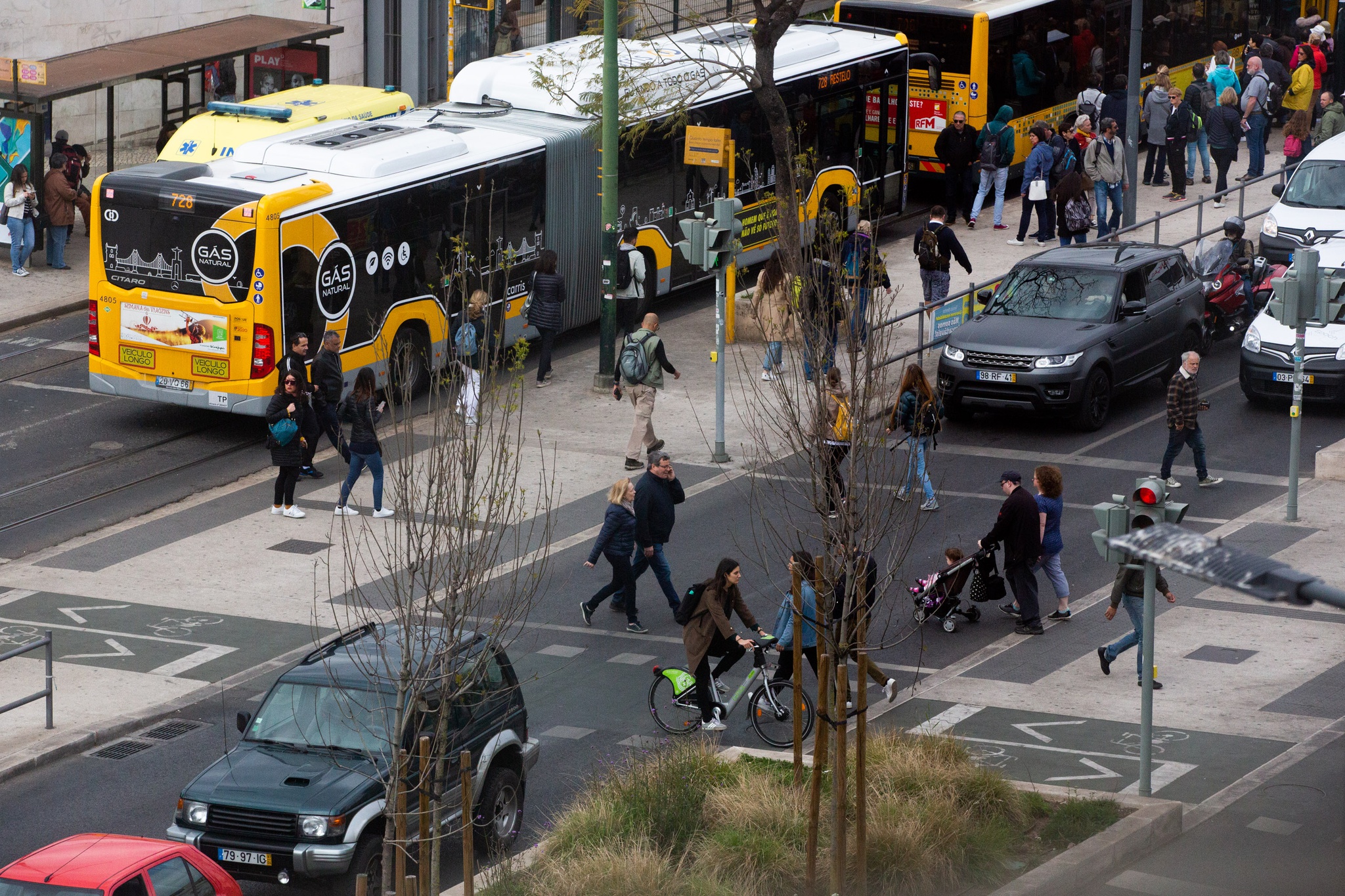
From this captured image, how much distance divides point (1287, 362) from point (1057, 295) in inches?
105

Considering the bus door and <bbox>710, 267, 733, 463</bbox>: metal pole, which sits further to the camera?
the bus door

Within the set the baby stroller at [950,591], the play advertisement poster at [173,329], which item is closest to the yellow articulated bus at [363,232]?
the play advertisement poster at [173,329]

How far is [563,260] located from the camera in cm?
2544

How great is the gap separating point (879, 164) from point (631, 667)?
16.2m

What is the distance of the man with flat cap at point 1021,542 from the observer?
1612 cm

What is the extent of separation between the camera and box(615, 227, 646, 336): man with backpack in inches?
974

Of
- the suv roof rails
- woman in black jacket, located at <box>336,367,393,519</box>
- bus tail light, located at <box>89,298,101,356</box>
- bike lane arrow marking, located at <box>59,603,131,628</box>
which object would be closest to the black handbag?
woman in black jacket, located at <box>336,367,393,519</box>

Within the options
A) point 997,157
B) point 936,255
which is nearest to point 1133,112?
point 997,157

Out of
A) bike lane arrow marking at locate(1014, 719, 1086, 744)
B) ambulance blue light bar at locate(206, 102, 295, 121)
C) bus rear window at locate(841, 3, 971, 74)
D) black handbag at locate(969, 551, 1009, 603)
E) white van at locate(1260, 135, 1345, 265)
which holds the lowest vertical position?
bike lane arrow marking at locate(1014, 719, 1086, 744)

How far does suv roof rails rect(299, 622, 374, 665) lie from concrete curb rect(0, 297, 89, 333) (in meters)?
15.1

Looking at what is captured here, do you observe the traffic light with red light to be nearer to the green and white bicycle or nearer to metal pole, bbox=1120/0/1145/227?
the green and white bicycle

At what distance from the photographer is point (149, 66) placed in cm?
2961

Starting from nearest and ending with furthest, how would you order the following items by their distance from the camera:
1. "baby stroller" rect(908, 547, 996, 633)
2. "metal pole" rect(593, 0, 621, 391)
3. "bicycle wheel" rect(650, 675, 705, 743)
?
1. "bicycle wheel" rect(650, 675, 705, 743)
2. "baby stroller" rect(908, 547, 996, 633)
3. "metal pole" rect(593, 0, 621, 391)

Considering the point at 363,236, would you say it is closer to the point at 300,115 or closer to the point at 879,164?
the point at 300,115
